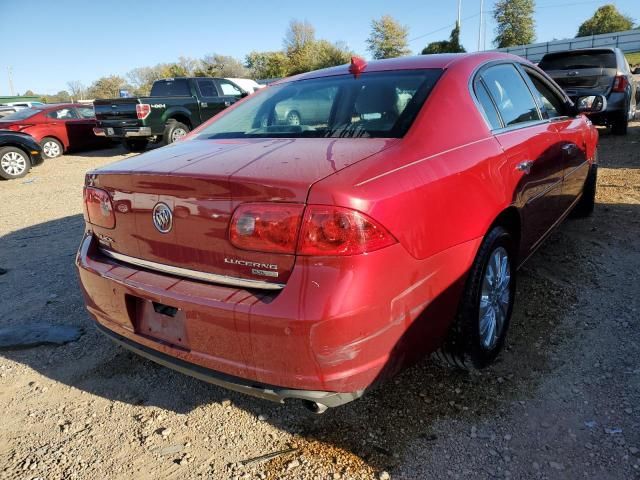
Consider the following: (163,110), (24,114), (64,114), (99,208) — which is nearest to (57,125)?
(64,114)

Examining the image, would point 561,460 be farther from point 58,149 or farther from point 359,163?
point 58,149

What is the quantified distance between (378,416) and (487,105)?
1731 millimetres

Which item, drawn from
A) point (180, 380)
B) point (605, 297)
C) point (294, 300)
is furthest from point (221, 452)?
point (605, 297)

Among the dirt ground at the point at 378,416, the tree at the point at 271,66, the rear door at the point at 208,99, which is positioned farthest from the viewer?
the tree at the point at 271,66

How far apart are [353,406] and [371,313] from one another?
0.91 metres

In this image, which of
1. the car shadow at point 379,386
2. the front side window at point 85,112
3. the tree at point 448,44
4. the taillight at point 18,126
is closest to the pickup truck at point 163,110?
the front side window at point 85,112

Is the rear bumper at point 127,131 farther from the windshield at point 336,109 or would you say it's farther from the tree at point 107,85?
the tree at point 107,85

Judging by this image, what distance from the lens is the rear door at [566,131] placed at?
3477 mm

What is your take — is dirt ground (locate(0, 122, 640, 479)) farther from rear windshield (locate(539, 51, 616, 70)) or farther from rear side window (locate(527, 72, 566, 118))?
rear windshield (locate(539, 51, 616, 70))

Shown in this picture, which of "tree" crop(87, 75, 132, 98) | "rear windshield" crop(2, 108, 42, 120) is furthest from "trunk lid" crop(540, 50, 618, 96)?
"tree" crop(87, 75, 132, 98)

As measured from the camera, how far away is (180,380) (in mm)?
2695

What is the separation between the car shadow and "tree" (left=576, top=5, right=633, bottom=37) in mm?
74121

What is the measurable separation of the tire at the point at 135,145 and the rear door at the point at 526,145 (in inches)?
461

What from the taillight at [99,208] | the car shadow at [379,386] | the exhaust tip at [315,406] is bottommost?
the car shadow at [379,386]
